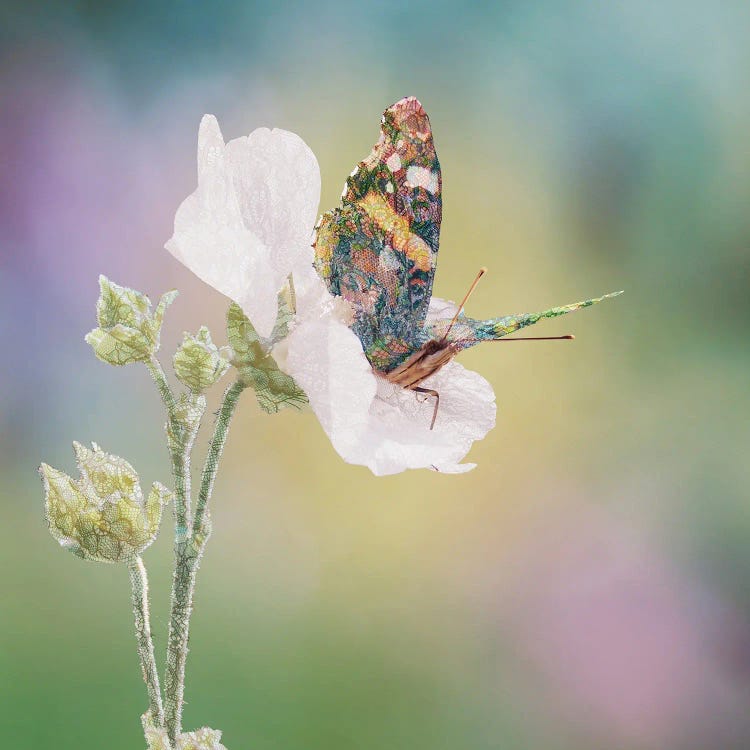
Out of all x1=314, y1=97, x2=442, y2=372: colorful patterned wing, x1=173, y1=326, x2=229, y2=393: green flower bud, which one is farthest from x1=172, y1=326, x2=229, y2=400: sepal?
x1=314, y1=97, x2=442, y2=372: colorful patterned wing

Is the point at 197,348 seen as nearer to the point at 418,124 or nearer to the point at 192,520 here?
the point at 192,520

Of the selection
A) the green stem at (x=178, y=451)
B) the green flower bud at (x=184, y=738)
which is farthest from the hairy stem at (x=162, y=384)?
the green flower bud at (x=184, y=738)

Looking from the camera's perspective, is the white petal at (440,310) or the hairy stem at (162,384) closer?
the hairy stem at (162,384)

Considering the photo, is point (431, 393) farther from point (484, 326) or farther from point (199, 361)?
point (199, 361)

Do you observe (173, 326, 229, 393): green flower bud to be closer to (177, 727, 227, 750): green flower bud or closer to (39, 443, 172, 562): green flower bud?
(39, 443, 172, 562): green flower bud

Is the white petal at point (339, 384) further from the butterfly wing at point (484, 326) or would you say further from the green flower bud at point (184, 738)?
the green flower bud at point (184, 738)

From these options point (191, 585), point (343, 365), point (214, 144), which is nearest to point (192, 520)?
point (191, 585)
